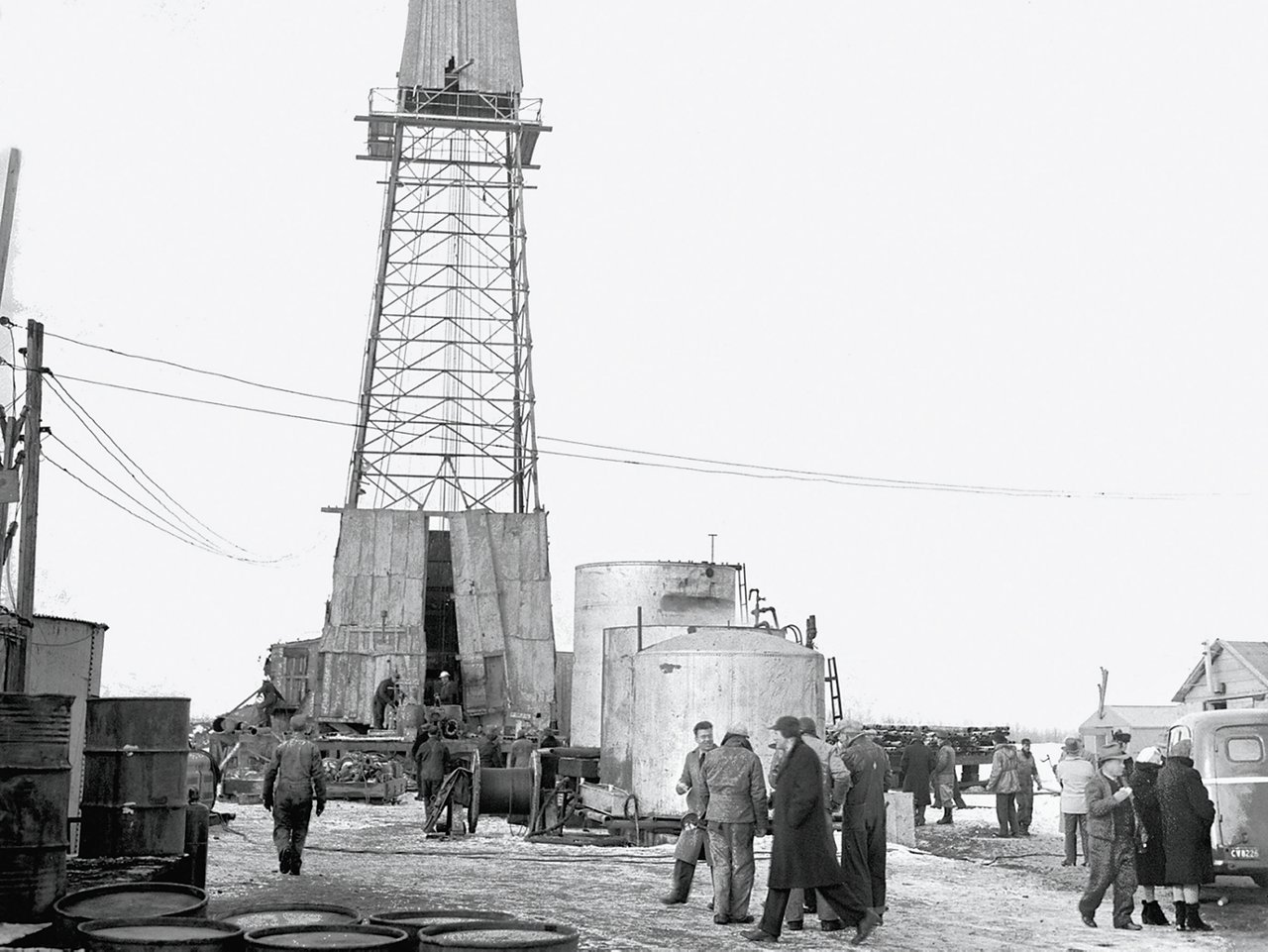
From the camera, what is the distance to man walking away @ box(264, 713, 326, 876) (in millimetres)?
12695

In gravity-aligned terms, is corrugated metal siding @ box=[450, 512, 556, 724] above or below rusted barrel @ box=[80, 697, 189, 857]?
above

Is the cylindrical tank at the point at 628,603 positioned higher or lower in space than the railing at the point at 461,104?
lower

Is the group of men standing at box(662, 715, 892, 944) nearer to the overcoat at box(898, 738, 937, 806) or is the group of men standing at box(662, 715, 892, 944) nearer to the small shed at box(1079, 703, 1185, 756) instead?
the overcoat at box(898, 738, 937, 806)

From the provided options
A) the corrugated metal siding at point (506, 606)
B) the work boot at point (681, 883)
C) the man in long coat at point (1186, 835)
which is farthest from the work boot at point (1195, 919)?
the corrugated metal siding at point (506, 606)

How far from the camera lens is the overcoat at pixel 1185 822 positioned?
11156 mm

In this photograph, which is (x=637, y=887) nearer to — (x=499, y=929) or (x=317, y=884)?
(x=317, y=884)

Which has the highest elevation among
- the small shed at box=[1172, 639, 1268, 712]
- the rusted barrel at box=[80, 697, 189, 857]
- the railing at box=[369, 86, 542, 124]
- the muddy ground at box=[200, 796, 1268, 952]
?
the railing at box=[369, 86, 542, 124]

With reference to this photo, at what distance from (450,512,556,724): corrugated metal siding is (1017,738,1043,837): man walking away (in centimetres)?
1216

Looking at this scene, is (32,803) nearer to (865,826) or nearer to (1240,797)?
(865,826)

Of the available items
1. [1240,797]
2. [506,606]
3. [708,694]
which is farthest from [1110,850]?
[506,606]

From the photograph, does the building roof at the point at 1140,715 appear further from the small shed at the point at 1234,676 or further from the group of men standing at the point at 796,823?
the group of men standing at the point at 796,823

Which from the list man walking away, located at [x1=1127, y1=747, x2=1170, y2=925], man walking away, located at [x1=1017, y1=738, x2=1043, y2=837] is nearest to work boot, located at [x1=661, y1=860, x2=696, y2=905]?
man walking away, located at [x1=1127, y1=747, x2=1170, y2=925]

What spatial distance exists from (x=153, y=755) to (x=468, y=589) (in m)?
20.6

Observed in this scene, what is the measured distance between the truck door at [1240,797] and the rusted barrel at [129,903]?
9.91 m
